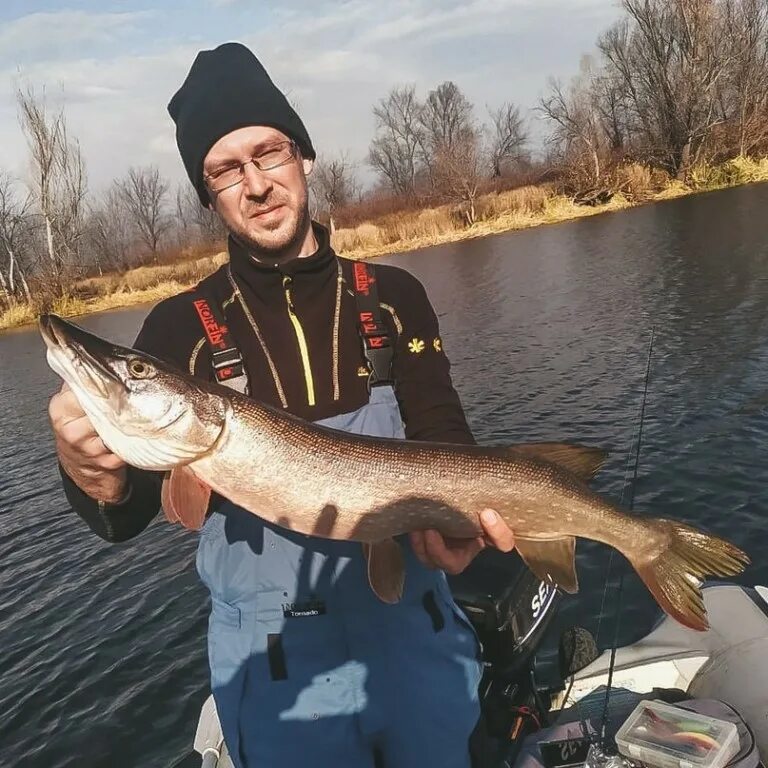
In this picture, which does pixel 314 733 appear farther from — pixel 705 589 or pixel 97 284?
pixel 97 284

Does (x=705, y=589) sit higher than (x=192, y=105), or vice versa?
(x=192, y=105)

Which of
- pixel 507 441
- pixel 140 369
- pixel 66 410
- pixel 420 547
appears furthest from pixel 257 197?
pixel 507 441

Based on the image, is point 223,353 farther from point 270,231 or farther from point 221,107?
point 221,107

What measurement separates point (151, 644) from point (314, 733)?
426cm

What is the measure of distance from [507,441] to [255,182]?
701cm

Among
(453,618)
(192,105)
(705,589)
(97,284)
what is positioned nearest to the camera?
(453,618)

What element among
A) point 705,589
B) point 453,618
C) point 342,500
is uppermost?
point 342,500

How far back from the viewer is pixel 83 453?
2.27 m

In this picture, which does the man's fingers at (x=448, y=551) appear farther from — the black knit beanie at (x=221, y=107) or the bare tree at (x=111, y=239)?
the bare tree at (x=111, y=239)

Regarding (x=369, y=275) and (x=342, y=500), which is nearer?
(x=342, y=500)

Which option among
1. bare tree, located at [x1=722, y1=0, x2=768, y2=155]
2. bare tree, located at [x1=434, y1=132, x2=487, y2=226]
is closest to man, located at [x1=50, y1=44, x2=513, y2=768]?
bare tree, located at [x1=434, y1=132, x2=487, y2=226]

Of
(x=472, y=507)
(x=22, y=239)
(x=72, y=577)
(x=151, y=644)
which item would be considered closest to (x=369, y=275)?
(x=472, y=507)

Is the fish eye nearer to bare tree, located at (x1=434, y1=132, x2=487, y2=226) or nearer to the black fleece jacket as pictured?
the black fleece jacket

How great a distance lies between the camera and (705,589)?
157 inches
